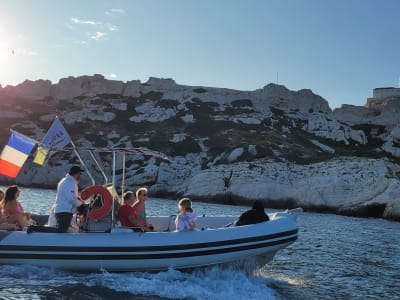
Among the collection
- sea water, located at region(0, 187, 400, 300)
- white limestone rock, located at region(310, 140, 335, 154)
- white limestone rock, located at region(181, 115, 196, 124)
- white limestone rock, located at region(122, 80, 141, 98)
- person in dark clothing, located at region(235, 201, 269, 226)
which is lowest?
sea water, located at region(0, 187, 400, 300)

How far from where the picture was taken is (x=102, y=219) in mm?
12953

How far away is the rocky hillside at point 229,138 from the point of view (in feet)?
157

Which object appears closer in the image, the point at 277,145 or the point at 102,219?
the point at 102,219

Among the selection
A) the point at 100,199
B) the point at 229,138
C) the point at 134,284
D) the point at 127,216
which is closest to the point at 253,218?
the point at 127,216

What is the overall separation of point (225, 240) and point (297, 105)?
93.4 metres

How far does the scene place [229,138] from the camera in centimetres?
7056

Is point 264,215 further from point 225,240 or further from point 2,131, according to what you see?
point 2,131

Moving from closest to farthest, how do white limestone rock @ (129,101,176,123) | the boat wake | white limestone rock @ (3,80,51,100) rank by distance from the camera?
the boat wake → white limestone rock @ (129,101,176,123) → white limestone rock @ (3,80,51,100)

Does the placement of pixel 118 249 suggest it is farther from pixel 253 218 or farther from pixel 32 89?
pixel 32 89

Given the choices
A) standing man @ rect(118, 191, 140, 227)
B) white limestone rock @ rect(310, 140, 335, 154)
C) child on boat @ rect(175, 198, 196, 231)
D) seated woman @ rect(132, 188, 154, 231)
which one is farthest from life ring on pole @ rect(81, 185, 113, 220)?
white limestone rock @ rect(310, 140, 335, 154)

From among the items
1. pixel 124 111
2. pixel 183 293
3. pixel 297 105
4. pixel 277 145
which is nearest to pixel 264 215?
pixel 183 293

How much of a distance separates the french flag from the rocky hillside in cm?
3633

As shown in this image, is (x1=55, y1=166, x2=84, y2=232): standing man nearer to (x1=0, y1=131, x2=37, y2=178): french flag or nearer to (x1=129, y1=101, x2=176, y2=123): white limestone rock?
(x1=0, y1=131, x2=37, y2=178): french flag

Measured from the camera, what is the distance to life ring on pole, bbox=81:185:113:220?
12844 millimetres
